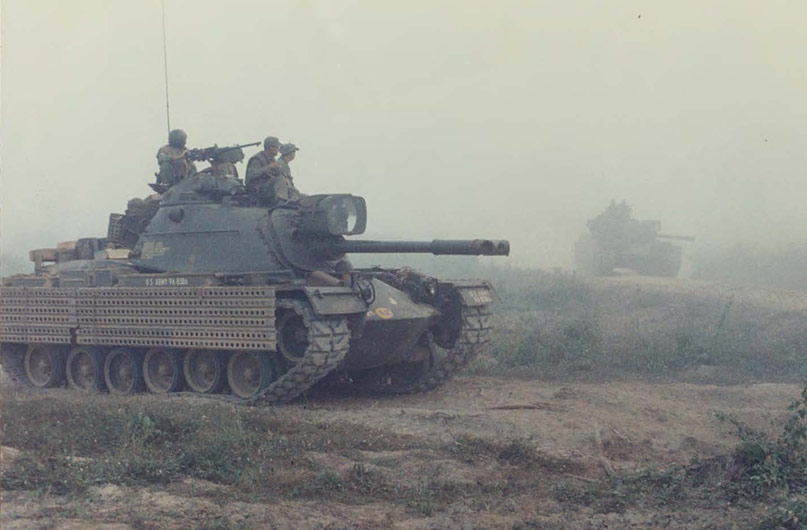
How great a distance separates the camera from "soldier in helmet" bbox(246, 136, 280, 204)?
1225cm

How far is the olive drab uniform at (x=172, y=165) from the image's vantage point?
43.3ft

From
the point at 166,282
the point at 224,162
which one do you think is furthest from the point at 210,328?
the point at 224,162

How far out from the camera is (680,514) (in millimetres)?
6309

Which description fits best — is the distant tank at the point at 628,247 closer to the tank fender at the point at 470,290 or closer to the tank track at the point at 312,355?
the tank fender at the point at 470,290

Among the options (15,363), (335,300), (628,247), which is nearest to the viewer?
(335,300)

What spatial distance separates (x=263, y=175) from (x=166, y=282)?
1.78 meters

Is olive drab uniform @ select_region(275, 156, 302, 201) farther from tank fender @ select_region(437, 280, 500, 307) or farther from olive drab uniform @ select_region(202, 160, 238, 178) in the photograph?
tank fender @ select_region(437, 280, 500, 307)

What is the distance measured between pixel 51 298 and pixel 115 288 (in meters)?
1.25

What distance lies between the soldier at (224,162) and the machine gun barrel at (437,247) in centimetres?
210

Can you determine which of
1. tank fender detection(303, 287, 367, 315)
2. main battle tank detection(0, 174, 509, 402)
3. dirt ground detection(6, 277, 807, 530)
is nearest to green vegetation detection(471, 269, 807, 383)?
dirt ground detection(6, 277, 807, 530)

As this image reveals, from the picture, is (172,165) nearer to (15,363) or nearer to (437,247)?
(15,363)

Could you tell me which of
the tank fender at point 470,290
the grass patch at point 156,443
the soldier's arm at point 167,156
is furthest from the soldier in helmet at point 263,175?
the grass patch at point 156,443

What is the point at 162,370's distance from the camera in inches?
480

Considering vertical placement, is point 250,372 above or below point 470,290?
below
